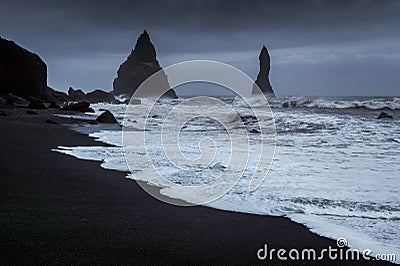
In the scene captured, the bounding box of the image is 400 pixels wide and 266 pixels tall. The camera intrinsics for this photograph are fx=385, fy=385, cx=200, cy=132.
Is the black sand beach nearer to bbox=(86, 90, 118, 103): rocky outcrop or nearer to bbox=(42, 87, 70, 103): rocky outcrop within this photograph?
bbox=(42, 87, 70, 103): rocky outcrop

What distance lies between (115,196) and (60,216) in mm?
916

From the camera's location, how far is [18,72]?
3133cm

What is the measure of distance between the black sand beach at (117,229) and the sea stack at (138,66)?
8613cm

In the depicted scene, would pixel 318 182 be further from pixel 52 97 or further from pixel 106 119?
pixel 52 97

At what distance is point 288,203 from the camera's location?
3.93 meters

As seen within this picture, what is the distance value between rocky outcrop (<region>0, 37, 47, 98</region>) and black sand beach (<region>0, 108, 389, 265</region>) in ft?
97.4

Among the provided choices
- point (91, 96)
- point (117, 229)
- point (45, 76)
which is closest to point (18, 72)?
point (45, 76)

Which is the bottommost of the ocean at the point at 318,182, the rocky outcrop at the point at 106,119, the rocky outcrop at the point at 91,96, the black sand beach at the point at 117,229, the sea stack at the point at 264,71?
the black sand beach at the point at 117,229

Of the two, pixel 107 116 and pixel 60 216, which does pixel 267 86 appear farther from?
pixel 60 216

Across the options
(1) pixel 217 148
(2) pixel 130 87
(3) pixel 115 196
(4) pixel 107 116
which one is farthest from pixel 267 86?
(3) pixel 115 196

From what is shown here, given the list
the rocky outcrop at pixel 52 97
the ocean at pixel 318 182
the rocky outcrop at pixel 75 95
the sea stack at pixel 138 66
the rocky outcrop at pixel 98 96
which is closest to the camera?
the ocean at pixel 318 182

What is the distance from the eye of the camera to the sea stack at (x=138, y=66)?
89.8 m

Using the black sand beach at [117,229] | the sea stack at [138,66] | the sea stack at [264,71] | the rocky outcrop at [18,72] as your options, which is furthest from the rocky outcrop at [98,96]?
the black sand beach at [117,229]

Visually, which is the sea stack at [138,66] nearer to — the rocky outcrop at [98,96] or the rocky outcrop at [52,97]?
the rocky outcrop at [98,96]
